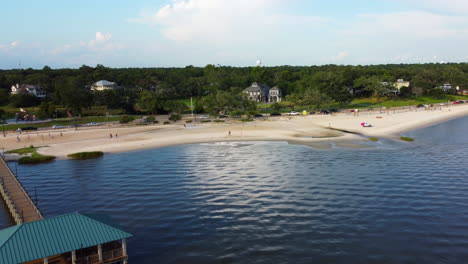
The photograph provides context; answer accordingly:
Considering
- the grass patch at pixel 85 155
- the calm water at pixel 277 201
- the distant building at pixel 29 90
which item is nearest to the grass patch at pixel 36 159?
the calm water at pixel 277 201

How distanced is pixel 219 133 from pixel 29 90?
3287 inches

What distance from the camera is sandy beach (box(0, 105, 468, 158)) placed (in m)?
67.5

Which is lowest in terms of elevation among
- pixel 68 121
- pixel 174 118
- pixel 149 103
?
pixel 174 118

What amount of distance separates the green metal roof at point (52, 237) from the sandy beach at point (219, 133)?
135 ft

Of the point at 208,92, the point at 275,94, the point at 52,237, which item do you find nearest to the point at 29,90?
the point at 208,92

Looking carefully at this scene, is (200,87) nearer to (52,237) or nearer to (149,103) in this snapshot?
(149,103)

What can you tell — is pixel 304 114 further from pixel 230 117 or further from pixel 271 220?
pixel 271 220

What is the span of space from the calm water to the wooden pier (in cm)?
189

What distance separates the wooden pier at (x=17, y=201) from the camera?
98.2 feet

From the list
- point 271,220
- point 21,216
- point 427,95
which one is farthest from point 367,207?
point 427,95

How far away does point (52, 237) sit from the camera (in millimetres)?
21828

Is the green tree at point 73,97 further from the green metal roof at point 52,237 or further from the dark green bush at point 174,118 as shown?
the green metal roof at point 52,237

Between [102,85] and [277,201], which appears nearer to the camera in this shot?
[277,201]

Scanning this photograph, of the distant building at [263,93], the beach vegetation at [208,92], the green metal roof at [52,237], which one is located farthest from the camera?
the distant building at [263,93]
